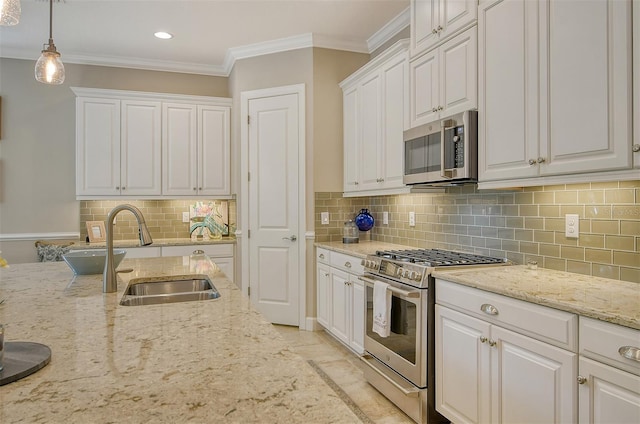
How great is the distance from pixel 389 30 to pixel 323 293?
256 cm

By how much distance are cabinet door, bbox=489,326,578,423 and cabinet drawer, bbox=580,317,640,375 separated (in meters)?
0.08

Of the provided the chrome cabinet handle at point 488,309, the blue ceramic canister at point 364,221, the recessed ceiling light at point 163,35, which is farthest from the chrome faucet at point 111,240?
the recessed ceiling light at point 163,35

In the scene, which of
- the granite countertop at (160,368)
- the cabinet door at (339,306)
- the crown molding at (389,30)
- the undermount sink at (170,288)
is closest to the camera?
the granite countertop at (160,368)

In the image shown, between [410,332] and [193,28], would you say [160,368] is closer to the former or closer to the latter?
[410,332]

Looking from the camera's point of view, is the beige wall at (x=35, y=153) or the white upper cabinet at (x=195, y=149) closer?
the beige wall at (x=35, y=153)

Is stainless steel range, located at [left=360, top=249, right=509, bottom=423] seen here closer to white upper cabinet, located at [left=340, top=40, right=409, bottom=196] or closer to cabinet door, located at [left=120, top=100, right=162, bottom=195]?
white upper cabinet, located at [left=340, top=40, right=409, bottom=196]

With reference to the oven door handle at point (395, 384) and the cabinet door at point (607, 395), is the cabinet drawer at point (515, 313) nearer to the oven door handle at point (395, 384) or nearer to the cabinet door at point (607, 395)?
the cabinet door at point (607, 395)

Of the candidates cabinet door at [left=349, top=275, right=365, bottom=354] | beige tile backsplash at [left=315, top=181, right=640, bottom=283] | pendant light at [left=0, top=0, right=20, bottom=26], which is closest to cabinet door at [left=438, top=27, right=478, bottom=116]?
beige tile backsplash at [left=315, top=181, right=640, bottom=283]

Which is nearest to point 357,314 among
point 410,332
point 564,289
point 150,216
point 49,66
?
point 410,332

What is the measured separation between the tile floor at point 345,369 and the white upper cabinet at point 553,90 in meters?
1.47

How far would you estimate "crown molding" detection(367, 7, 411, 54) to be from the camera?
141 inches

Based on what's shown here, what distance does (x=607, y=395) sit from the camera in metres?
1.38

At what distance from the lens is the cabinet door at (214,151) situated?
4652 mm

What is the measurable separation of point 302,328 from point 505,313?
266cm
